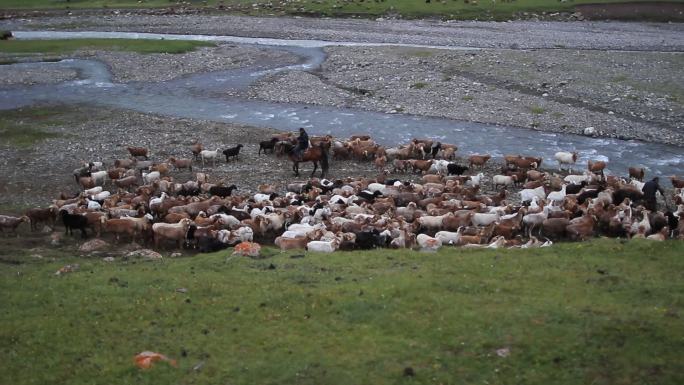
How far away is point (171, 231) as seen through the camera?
2217 cm

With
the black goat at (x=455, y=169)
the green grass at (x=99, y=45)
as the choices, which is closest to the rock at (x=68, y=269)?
the black goat at (x=455, y=169)

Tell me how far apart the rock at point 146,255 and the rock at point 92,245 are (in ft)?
3.72

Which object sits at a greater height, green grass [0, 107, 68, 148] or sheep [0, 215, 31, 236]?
sheep [0, 215, 31, 236]

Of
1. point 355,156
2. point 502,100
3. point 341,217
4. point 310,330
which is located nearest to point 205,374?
point 310,330

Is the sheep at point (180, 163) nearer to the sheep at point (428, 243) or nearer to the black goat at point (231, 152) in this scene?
the black goat at point (231, 152)

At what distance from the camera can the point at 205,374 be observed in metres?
13.0

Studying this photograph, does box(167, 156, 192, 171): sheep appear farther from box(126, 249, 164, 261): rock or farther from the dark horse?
box(126, 249, 164, 261): rock

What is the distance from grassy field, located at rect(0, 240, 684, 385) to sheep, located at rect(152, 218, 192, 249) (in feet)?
10.3

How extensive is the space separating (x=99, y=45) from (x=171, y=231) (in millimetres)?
42545

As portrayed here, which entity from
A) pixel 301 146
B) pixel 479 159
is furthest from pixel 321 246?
pixel 479 159

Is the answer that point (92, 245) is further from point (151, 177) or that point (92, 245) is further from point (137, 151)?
point (137, 151)

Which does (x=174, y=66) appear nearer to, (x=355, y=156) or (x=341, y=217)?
(x=355, y=156)

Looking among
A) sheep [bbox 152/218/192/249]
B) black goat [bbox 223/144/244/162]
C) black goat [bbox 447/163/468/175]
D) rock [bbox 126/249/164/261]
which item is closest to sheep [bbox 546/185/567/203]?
black goat [bbox 447/163/468/175]

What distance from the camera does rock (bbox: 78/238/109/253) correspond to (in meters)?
21.4
